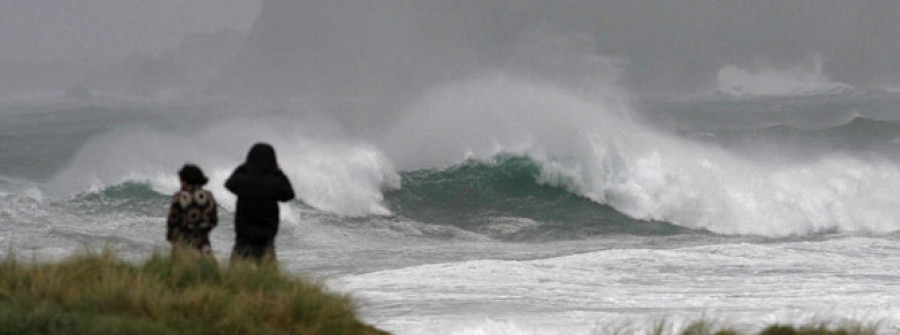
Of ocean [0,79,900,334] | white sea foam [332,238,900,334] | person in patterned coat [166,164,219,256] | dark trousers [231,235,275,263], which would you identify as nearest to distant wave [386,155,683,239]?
ocean [0,79,900,334]

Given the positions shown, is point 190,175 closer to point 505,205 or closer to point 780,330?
point 780,330

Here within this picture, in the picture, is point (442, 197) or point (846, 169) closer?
point (442, 197)

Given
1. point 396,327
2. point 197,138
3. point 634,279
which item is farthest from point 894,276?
point 197,138

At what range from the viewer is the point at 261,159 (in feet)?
30.6

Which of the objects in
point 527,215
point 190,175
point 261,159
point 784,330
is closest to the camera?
point 784,330

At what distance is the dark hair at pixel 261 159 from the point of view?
931 cm

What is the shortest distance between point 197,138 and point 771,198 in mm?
13752

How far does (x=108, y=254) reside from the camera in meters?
8.69

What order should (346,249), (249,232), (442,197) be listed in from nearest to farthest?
(249,232) < (346,249) < (442,197)

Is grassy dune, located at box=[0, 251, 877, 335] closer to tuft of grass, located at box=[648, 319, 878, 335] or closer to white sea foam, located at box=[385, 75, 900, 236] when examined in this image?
tuft of grass, located at box=[648, 319, 878, 335]

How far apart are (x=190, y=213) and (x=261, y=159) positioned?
2.00 ft

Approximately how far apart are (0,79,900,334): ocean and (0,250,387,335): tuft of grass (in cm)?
85

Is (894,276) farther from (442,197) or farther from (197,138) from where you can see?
(197,138)

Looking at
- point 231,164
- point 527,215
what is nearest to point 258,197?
point 527,215
